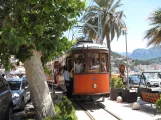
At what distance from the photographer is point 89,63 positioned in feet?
43.5

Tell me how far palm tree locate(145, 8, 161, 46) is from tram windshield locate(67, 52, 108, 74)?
6783 millimetres

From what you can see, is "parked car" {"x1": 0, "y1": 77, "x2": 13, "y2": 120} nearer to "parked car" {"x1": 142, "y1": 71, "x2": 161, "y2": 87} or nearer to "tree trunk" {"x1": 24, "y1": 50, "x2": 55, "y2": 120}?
"tree trunk" {"x1": 24, "y1": 50, "x2": 55, "y2": 120}

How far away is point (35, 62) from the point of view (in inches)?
309

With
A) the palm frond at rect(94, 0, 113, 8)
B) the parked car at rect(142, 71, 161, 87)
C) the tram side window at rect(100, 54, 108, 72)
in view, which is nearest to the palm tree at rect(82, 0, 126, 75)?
the palm frond at rect(94, 0, 113, 8)

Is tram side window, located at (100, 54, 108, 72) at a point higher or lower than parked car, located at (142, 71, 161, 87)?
higher

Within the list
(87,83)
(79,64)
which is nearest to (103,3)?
(79,64)

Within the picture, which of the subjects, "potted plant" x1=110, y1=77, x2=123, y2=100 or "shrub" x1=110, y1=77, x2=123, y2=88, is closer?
"potted plant" x1=110, y1=77, x2=123, y2=100

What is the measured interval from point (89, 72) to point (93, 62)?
0.55 m

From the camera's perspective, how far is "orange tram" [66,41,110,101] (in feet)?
42.8

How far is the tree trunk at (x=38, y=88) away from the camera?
782 cm

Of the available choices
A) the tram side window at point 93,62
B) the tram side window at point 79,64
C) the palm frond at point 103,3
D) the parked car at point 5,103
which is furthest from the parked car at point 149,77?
the palm frond at point 103,3

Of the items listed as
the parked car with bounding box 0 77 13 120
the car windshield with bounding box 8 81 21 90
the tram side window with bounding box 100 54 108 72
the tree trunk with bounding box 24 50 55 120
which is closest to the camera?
the tree trunk with bounding box 24 50 55 120

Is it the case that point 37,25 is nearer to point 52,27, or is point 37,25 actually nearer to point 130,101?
point 52,27

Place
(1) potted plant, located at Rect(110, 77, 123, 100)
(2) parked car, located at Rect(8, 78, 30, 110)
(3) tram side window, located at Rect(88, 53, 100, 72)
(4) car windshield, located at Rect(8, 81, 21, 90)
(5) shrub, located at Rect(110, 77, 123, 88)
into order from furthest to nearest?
1. (5) shrub, located at Rect(110, 77, 123, 88)
2. (1) potted plant, located at Rect(110, 77, 123, 100)
3. (3) tram side window, located at Rect(88, 53, 100, 72)
4. (4) car windshield, located at Rect(8, 81, 21, 90)
5. (2) parked car, located at Rect(8, 78, 30, 110)
